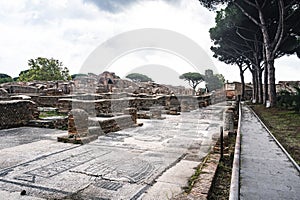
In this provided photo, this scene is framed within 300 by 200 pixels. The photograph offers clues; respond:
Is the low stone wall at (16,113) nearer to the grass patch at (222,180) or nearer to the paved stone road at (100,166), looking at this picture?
the paved stone road at (100,166)

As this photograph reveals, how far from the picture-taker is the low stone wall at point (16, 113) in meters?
7.97

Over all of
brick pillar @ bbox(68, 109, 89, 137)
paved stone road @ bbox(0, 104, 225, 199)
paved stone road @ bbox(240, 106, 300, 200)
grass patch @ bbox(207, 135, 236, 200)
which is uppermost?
brick pillar @ bbox(68, 109, 89, 137)

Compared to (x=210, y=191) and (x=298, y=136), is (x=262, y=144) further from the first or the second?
(x=210, y=191)

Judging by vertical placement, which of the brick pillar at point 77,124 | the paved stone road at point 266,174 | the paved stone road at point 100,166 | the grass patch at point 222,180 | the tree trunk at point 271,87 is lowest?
the paved stone road at point 266,174

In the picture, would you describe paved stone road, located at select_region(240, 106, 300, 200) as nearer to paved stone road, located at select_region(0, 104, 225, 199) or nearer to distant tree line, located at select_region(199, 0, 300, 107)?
paved stone road, located at select_region(0, 104, 225, 199)

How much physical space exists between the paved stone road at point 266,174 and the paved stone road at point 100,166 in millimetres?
782

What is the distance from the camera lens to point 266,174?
13.1 ft

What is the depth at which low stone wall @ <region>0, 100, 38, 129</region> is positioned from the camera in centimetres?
797

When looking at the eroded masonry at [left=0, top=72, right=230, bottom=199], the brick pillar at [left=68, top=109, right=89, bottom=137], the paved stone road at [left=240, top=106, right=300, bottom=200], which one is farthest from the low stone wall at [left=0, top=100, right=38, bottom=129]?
the paved stone road at [left=240, top=106, right=300, bottom=200]

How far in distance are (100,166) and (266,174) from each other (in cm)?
260

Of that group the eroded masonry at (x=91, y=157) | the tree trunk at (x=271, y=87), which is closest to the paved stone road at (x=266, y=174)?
the eroded masonry at (x=91, y=157)

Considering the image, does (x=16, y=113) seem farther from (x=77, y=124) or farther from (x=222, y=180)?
(x=222, y=180)

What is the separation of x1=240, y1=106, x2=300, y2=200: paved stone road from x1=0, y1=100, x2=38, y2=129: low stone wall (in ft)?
22.5

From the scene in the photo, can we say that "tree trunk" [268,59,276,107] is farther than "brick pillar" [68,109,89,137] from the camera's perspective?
Yes
